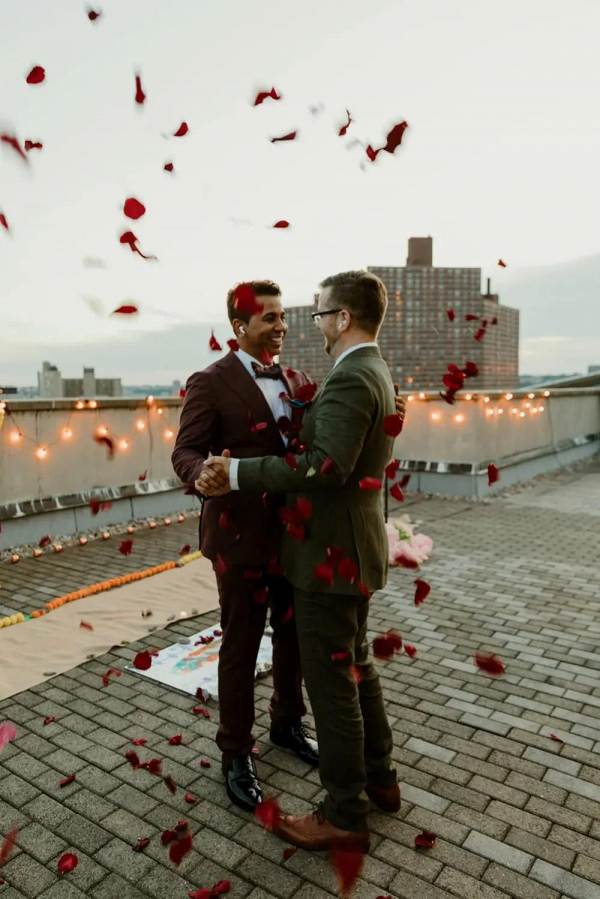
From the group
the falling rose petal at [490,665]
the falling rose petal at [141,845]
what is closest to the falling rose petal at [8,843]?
the falling rose petal at [141,845]

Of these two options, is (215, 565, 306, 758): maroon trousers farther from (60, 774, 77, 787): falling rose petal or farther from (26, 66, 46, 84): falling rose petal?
(26, 66, 46, 84): falling rose petal

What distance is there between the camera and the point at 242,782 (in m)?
3.21

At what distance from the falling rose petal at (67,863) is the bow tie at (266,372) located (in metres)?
2.46

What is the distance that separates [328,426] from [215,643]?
3.27 metres

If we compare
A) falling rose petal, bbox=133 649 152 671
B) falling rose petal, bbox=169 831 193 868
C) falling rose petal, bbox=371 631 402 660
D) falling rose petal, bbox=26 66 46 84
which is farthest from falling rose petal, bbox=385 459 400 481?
falling rose petal, bbox=26 66 46 84

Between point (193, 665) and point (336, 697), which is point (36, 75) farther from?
point (193, 665)

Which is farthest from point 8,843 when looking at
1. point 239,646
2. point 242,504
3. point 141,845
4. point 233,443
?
point 233,443

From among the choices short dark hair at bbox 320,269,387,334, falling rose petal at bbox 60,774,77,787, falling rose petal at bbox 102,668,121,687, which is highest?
short dark hair at bbox 320,269,387,334

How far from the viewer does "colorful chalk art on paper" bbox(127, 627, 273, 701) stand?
14.6ft

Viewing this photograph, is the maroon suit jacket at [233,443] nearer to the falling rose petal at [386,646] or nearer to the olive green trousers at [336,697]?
the olive green trousers at [336,697]

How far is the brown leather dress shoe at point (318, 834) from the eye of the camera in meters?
2.76

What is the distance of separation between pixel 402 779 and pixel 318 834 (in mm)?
766

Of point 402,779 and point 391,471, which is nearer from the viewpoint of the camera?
point 402,779

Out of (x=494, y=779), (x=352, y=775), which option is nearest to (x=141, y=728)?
(x=352, y=775)
